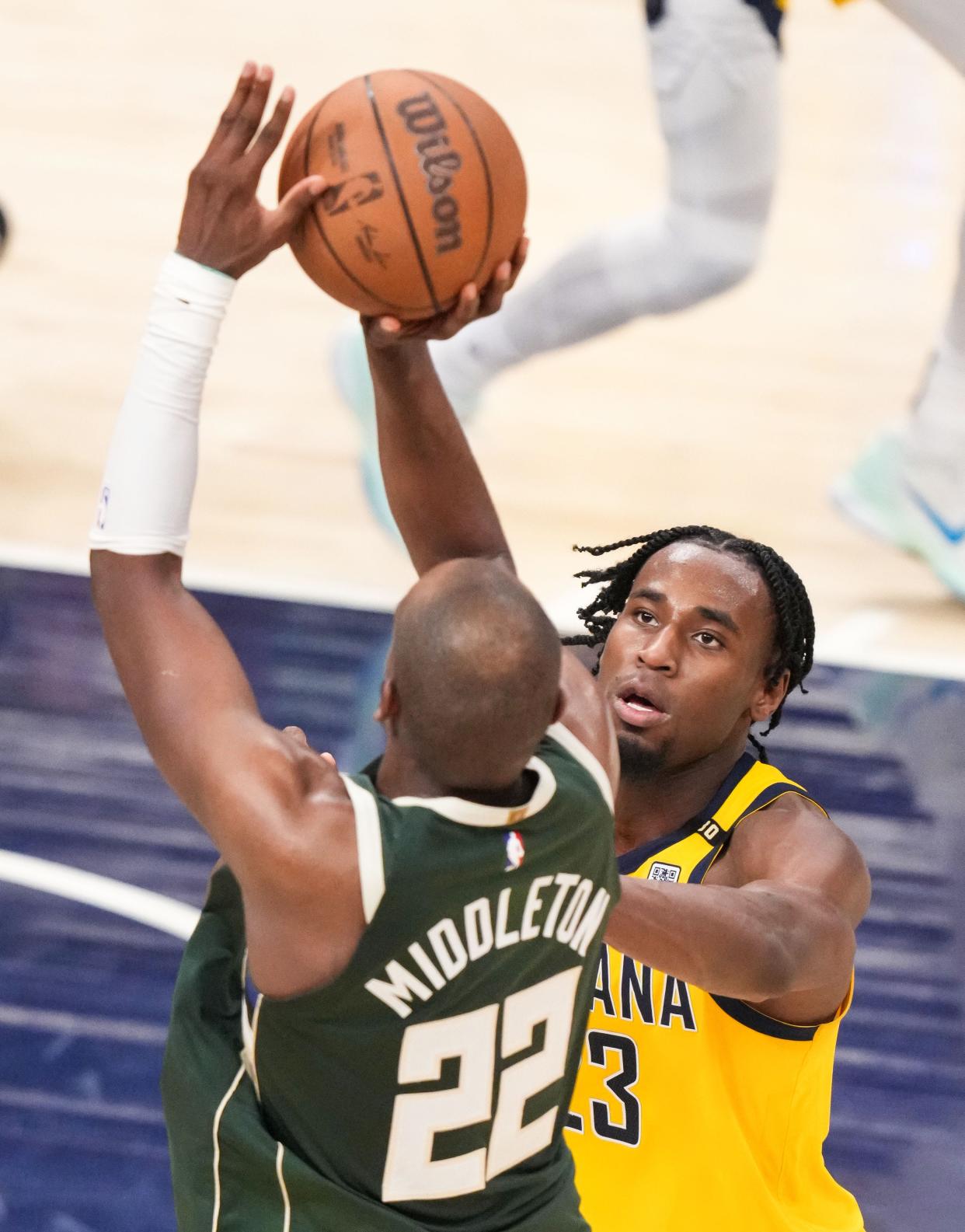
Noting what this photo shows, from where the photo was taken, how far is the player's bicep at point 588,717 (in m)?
2.33

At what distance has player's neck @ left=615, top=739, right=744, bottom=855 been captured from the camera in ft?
10.0

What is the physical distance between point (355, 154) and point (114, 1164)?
2115 millimetres

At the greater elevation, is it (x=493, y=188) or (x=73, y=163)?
(x=493, y=188)

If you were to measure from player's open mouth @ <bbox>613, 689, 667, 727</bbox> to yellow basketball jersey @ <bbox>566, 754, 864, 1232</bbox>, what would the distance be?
0.19 metres

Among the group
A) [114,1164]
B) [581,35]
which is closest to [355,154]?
[114,1164]

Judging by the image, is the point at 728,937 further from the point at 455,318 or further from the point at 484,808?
the point at 455,318

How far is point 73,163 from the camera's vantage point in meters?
8.99

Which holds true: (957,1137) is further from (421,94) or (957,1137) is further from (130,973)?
(421,94)

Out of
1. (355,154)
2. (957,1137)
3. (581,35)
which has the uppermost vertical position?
(355,154)

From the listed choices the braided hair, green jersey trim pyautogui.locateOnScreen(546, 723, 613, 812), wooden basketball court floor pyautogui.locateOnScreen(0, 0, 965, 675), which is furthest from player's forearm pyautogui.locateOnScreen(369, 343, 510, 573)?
wooden basketball court floor pyautogui.locateOnScreen(0, 0, 965, 675)

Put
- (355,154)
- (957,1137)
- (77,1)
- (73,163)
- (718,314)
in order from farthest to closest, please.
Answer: (77,1) → (73,163) → (718,314) → (957,1137) → (355,154)

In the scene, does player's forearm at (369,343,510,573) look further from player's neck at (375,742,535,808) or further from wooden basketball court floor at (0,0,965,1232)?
wooden basketball court floor at (0,0,965,1232)

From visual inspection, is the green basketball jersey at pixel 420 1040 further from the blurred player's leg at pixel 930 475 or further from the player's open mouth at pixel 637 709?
the blurred player's leg at pixel 930 475

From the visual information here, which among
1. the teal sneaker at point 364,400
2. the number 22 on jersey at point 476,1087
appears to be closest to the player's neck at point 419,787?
the number 22 on jersey at point 476,1087
